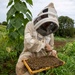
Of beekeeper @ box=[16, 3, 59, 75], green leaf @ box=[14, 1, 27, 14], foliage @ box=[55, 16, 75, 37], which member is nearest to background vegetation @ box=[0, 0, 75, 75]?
green leaf @ box=[14, 1, 27, 14]

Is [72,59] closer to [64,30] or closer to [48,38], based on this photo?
[48,38]

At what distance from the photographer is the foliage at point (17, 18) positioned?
19.3 feet

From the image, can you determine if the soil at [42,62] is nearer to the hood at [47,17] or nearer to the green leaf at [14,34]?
the hood at [47,17]

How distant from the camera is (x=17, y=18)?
5953 mm

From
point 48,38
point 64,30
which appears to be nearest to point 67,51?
point 48,38

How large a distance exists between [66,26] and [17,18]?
8.45 meters

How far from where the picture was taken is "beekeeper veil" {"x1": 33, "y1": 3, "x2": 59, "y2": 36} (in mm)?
4094

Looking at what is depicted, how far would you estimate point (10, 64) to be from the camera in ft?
21.9

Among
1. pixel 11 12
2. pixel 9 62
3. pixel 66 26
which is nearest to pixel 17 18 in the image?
pixel 11 12

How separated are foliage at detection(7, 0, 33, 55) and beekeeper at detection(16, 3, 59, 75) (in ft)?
5.00

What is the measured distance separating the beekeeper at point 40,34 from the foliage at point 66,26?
9.49 meters

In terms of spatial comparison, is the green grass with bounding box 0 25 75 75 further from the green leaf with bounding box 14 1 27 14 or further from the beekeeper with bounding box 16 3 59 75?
the beekeeper with bounding box 16 3 59 75

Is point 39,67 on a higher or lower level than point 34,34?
lower

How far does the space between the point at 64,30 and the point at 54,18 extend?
1066cm
